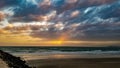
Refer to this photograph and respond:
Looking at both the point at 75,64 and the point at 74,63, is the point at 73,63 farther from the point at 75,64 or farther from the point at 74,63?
the point at 75,64

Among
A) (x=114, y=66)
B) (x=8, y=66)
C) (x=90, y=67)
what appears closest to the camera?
(x=8, y=66)

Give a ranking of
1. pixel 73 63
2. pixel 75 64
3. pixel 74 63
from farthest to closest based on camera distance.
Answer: pixel 74 63
pixel 73 63
pixel 75 64

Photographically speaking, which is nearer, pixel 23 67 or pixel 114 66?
pixel 23 67

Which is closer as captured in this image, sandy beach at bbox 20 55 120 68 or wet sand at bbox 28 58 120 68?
wet sand at bbox 28 58 120 68

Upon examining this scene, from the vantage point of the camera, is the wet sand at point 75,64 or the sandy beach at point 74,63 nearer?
the wet sand at point 75,64

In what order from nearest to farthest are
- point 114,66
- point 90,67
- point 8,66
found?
point 8,66 → point 90,67 → point 114,66

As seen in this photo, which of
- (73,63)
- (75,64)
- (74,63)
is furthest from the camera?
(74,63)

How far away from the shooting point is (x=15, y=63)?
22.6m

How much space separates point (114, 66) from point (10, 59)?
15.7 meters

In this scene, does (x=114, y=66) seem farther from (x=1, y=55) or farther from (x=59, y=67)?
(x=1, y=55)

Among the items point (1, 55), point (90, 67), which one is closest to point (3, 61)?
point (1, 55)

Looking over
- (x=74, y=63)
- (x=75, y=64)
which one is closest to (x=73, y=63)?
(x=74, y=63)

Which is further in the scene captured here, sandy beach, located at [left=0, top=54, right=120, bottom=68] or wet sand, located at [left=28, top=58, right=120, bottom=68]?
sandy beach, located at [left=0, top=54, right=120, bottom=68]

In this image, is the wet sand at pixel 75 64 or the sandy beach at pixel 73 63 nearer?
the wet sand at pixel 75 64
